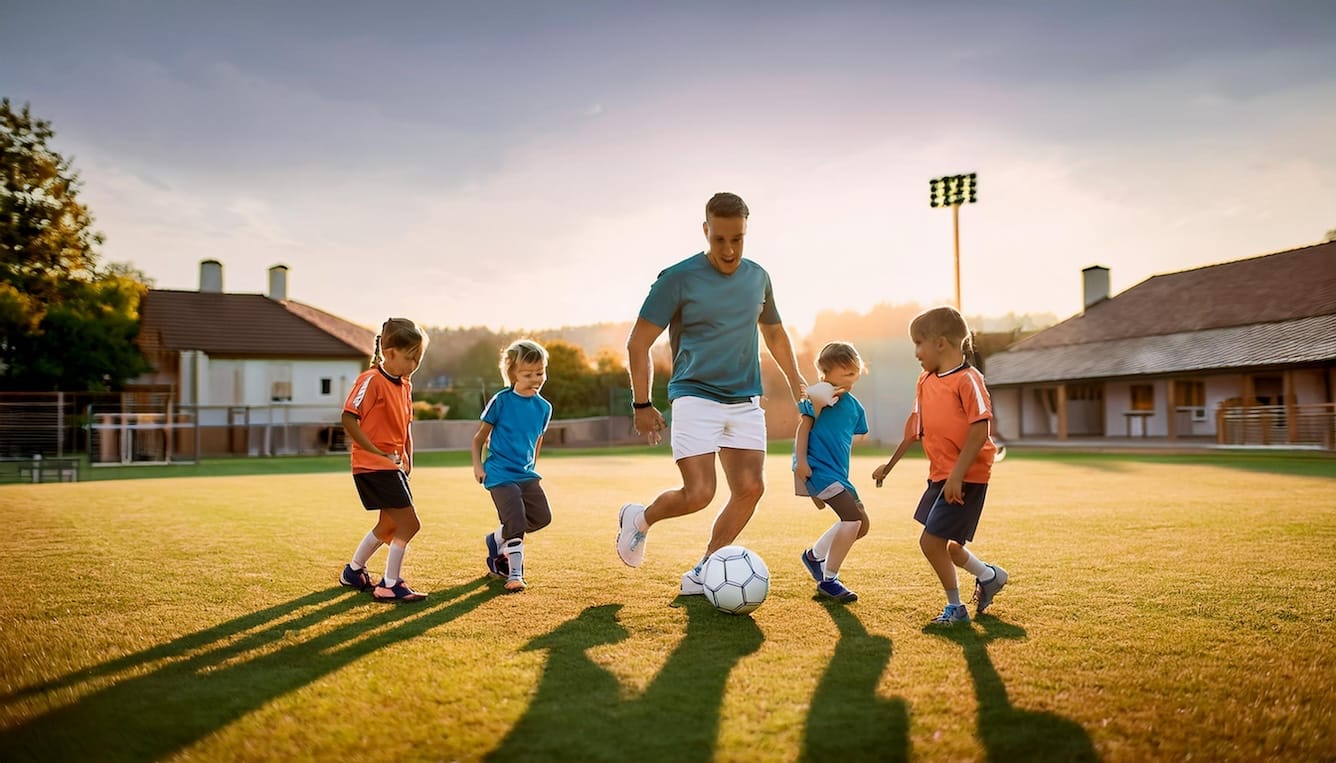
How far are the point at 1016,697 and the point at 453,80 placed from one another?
1672cm

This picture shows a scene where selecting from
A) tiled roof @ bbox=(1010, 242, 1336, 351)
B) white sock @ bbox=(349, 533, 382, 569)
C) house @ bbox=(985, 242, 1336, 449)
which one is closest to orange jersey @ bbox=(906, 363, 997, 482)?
white sock @ bbox=(349, 533, 382, 569)

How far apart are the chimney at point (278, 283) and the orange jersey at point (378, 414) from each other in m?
40.4

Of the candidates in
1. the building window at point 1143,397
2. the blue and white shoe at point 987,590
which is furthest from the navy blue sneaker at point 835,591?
the building window at point 1143,397

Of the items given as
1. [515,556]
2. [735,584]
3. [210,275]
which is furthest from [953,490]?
[210,275]

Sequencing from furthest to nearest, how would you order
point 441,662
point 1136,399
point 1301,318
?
point 1136,399 → point 1301,318 → point 441,662

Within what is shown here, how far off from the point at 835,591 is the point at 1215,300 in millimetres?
35545

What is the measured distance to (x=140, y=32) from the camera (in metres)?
15.9

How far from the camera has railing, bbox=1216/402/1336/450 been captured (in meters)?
25.1

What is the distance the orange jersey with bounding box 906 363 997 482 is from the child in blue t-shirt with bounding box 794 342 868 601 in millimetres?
602

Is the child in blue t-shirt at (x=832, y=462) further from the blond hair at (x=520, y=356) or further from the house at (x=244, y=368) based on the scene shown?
the house at (x=244, y=368)

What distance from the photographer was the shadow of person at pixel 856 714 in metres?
2.55

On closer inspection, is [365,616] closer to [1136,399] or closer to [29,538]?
[29,538]

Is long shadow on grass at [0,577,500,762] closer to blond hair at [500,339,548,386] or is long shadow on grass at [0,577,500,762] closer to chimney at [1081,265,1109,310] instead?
blond hair at [500,339,548,386]

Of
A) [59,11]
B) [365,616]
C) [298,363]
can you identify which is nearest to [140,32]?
[59,11]
